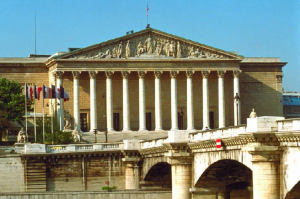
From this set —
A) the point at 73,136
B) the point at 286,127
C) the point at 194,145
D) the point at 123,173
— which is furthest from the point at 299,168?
the point at 73,136

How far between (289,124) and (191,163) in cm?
1951

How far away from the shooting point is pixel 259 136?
47000mm

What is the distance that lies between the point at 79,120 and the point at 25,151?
35571 mm

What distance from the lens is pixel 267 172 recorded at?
154ft

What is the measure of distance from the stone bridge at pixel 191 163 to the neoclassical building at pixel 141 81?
30769mm

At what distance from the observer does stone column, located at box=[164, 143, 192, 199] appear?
6400cm

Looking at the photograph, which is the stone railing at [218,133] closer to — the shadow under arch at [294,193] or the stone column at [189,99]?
the shadow under arch at [294,193]

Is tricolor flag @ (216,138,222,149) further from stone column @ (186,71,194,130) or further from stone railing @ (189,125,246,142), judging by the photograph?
stone column @ (186,71,194,130)

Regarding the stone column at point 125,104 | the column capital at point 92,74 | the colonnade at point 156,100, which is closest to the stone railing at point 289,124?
the colonnade at point 156,100

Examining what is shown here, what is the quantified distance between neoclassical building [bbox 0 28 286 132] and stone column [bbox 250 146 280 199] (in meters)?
72.1

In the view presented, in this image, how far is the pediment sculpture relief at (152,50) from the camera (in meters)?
120

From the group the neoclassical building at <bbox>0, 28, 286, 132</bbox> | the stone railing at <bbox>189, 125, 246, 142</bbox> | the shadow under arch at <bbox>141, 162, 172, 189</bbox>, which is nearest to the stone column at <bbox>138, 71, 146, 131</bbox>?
the neoclassical building at <bbox>0, 28, 286, 132</bbox>

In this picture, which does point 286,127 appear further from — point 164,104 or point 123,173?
point 164,104

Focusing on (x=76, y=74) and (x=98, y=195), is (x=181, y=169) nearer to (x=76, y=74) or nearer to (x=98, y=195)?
(x=98, y=195)
